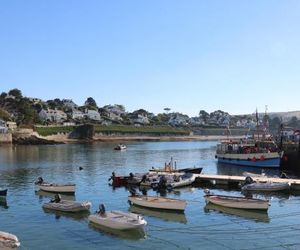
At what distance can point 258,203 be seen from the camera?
1532 inches

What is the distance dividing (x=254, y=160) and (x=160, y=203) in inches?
1685

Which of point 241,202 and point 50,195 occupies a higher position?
point 241,202

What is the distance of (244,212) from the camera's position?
38.9m

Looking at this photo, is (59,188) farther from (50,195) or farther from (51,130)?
(51,130)

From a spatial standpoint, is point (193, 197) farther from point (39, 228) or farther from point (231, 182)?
point (39, 228)

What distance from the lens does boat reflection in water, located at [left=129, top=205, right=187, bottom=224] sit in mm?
36659

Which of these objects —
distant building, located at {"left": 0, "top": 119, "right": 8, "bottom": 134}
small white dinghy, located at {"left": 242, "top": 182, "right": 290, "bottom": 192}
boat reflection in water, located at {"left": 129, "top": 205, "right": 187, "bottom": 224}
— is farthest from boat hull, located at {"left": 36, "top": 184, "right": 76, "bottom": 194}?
distant building, located at {"left": 0, "top": 119, "right": 8, "bottom": 134}

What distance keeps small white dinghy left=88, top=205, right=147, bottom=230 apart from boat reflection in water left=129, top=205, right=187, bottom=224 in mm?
4404

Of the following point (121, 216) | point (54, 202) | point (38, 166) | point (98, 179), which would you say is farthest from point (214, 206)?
point (38, 166)

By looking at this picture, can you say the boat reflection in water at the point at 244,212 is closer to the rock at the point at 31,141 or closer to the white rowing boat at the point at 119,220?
the white rowing boat at the point at 119,220

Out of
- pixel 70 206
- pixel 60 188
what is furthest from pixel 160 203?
pixel 60 188

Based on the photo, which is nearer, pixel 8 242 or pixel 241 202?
pixel 8 242

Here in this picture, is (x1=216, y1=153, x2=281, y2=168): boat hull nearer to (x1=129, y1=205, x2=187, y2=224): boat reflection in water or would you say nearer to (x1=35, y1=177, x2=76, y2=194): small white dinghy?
(x1=35, y1=177, x2=76, y2=194): small white dinghy

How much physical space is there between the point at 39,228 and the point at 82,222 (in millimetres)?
3168
